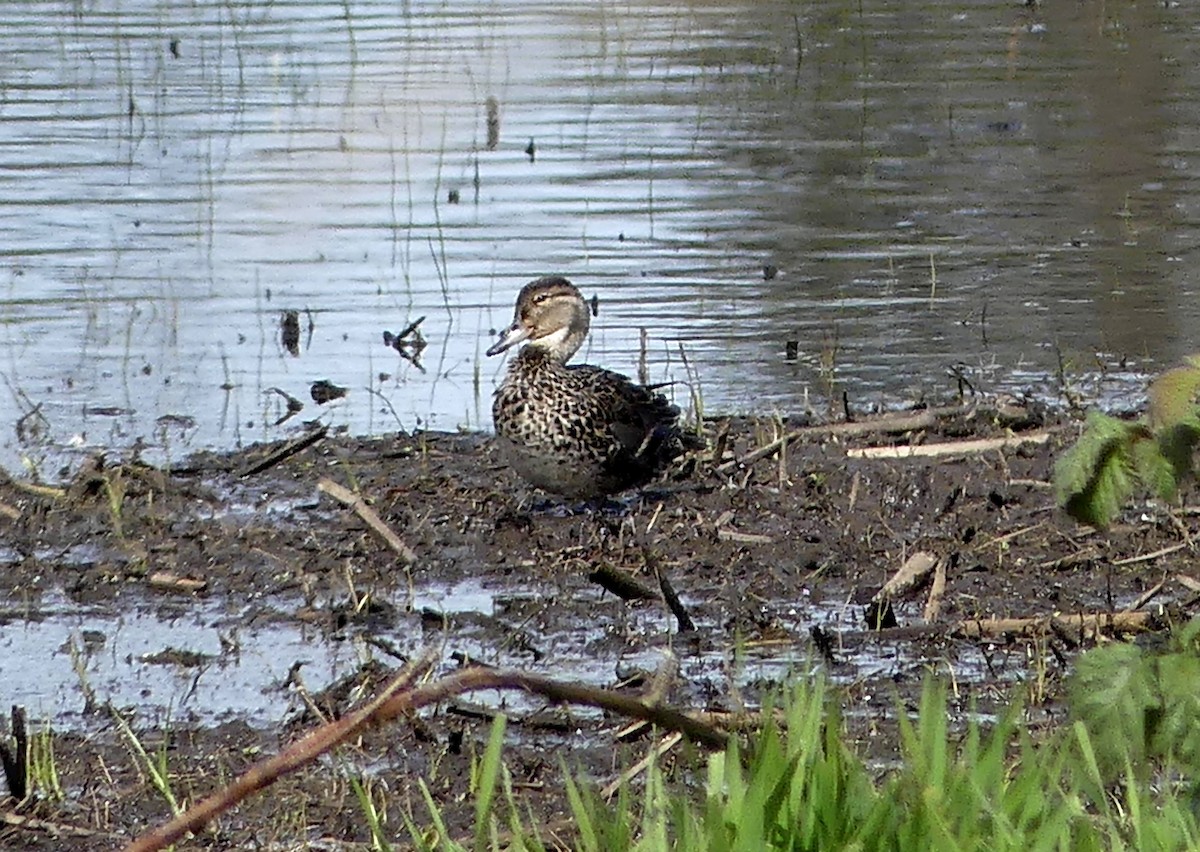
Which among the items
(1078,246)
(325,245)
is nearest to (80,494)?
(325,245)

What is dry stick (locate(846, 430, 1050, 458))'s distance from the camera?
727cm

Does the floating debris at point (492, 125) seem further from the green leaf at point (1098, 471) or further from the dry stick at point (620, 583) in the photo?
the green leaf at point (1098, 471)

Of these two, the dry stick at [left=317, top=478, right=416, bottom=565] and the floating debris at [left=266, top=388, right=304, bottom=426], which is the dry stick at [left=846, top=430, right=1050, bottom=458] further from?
the floating debris at [left=266, top=388, right=304, bottom=426]

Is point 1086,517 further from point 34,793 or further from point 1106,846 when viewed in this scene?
point 34,793

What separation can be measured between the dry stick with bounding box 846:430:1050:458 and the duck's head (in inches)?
44.5

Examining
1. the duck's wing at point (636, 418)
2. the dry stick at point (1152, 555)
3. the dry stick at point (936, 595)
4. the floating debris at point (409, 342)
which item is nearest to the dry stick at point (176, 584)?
the duck's wing at point (636, 418)

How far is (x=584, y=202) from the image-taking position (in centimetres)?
1295

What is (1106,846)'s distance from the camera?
3887mm

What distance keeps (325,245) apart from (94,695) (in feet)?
22.3

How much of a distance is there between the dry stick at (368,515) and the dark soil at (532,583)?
2.0 inches

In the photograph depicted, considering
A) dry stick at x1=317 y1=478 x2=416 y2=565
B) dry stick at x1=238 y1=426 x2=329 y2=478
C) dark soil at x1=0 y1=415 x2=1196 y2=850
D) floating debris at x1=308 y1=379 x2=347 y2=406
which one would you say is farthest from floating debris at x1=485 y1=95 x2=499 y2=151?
dry stick at x1=317 y1=478 x2=416 y2=565

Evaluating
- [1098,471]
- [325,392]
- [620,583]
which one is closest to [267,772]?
[1098,471]

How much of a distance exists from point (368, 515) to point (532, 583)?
583mm

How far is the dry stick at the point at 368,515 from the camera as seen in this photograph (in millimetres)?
6645
